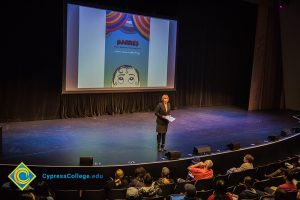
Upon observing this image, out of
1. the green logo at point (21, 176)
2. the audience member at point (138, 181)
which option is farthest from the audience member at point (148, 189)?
the green logo at point (21, 176)

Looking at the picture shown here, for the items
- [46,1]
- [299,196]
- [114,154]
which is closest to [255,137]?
[114,154]

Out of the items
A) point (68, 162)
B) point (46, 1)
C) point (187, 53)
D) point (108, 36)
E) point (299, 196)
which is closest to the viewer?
point (299, 196)

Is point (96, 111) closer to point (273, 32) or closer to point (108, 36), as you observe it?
point (108, 36)

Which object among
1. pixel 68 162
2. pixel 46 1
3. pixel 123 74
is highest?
pixel 46 1

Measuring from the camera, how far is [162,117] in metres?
7.61

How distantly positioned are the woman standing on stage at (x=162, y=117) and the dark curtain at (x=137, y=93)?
413 centimetres

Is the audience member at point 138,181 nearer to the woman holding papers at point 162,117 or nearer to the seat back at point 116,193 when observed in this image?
the seat back at point 116,193

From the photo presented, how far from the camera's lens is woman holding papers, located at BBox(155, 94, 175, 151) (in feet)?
24.9

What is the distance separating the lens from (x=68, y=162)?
688 centimetres

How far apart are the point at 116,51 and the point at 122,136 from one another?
3514 mm

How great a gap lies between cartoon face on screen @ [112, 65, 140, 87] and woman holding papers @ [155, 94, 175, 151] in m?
4.35

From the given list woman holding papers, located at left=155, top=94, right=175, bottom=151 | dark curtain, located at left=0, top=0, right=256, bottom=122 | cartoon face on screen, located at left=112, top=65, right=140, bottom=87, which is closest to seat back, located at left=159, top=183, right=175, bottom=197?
woman holding papers, located at left=155, top=94, right=175, bottom=151

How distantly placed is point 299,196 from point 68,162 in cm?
388

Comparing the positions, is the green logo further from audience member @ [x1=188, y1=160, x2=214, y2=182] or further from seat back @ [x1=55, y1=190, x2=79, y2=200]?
audience member @ [x1=188, y1=160, x2=214, y2=182]
